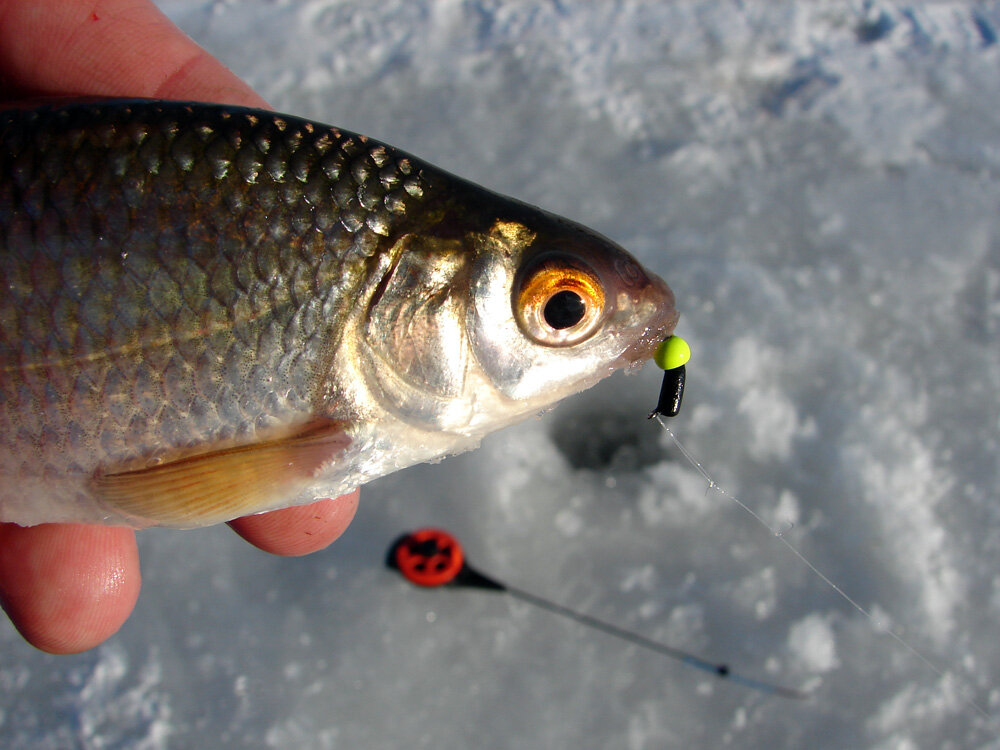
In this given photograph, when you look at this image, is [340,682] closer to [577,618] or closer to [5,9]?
[577,618]

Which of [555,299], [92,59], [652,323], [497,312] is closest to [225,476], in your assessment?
[497,312]

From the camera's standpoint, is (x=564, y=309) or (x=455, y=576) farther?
(x=455, y=576)

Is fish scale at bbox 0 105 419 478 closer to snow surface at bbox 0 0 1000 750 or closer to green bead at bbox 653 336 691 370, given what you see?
green bead at bbox 653 336 691 370

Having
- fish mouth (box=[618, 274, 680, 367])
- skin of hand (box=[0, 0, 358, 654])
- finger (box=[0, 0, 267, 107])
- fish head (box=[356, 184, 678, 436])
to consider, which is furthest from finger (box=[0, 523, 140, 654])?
fish mouth (box=[618, 274, 680, 367])

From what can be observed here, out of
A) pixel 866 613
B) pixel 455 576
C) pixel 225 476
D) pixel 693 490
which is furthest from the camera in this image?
pixel 693 490

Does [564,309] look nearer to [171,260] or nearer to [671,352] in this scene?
[671,352]
